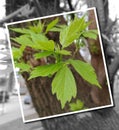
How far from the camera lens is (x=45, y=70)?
959 mm

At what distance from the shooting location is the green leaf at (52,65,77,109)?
936 millimetres

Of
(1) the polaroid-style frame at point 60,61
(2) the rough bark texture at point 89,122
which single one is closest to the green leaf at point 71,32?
(1) the polaroid-style frame at point 60,61

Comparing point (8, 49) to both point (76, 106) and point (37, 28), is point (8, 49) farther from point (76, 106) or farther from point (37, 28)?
point (76, 106)

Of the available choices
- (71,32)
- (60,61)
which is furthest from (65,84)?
(71,32)

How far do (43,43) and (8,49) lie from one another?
0.43ft

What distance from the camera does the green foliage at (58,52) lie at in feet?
3.11

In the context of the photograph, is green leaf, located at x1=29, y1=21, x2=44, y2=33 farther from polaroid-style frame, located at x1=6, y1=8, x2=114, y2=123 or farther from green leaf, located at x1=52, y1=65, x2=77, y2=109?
green leaf, located at x1=52, y1=65, x2=77, y2=109

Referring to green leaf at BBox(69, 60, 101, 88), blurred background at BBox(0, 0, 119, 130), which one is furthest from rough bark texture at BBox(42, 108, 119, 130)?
green leaf at BBox(69, 60, 101, 88)

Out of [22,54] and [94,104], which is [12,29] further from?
[94,104]

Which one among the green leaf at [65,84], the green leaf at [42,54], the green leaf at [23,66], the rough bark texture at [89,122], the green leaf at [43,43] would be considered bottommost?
the rough bark texture at [89,122]

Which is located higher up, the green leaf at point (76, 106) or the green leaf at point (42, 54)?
the green leaf at point (42, 54)

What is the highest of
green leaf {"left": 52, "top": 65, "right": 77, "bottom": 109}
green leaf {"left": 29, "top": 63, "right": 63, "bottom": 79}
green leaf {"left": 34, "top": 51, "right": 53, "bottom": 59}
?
green leaf {"left": 34, "top": 51, "right": 53, "bottom": 59}

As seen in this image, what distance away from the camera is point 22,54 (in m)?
0.96

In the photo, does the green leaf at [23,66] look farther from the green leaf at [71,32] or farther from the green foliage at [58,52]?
the green leaf at [71,32]
